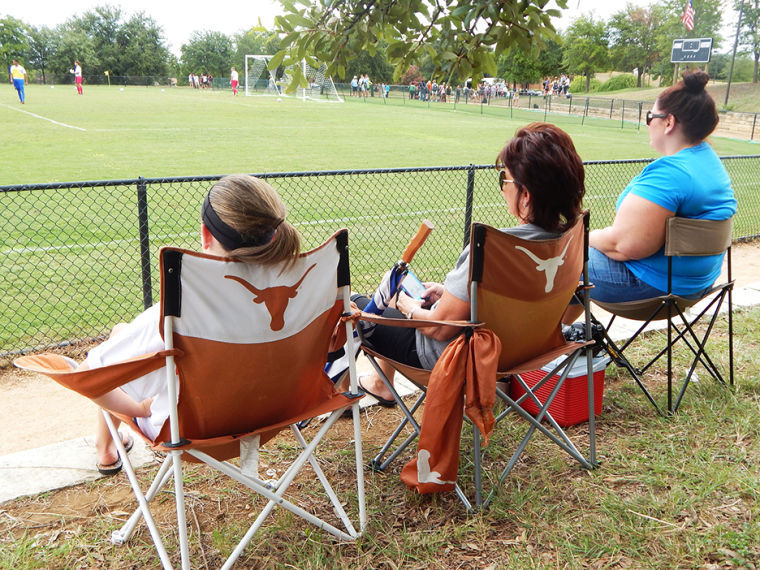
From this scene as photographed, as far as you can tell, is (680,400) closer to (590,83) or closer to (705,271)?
(705,271)

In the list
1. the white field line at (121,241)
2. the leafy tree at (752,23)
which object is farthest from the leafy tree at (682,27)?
the white field line at (121,241)

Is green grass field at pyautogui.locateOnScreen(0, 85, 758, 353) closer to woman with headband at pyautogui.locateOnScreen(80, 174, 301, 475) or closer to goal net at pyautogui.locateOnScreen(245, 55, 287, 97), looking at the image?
woman with headband at pyautogui.locateOnScreen(80, 174, 301, 475)

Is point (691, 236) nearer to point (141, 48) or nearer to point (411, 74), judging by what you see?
point (411, 74)

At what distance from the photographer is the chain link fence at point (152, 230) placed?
520 centimetres

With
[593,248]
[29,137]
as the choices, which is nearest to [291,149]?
[29,137]

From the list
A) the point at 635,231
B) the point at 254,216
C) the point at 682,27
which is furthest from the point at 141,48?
the point at 254,216

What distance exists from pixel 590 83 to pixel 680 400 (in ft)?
258

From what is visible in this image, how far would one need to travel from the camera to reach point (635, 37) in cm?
7562

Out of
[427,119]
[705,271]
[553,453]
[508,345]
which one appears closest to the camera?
[508,345]

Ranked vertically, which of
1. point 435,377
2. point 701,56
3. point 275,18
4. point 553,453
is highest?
point 701,56

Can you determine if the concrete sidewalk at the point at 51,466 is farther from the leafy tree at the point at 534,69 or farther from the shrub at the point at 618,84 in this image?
the leafy tree at the point at 534,69

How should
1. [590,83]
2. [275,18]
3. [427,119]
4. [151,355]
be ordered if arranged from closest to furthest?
[151,355]
[275,18]
[427,119]
[590,83]

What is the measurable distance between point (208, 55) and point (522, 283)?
94.1m

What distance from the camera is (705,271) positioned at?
3514mm
